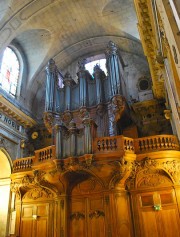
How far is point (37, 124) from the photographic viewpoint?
14.9 metres

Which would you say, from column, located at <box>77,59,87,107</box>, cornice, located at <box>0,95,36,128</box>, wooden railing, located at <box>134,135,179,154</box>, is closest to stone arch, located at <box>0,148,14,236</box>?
cornice, located at <box>0,95,36,128</box>

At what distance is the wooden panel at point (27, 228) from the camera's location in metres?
11.0

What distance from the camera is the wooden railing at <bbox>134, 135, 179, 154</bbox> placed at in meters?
9.91

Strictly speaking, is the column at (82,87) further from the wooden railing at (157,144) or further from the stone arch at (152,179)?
the stone arch at (152,179)

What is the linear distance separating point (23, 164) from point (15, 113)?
3.10 metres

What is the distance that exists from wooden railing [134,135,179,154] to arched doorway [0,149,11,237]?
6857mm

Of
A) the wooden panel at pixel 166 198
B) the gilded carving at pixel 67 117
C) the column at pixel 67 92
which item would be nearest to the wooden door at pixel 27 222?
the gilded carving at pixel 67 117

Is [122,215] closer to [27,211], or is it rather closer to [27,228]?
[27,228]

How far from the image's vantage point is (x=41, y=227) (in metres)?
11.0

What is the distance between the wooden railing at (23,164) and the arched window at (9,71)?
440 cm

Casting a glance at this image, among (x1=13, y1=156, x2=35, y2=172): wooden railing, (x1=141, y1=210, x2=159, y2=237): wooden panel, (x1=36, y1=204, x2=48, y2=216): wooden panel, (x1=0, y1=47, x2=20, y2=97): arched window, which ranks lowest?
(x1=141, y1=210, x2=159, y2=237): wooden panel

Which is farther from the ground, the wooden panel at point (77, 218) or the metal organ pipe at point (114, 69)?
the metal organ pipe at point (114, 69)

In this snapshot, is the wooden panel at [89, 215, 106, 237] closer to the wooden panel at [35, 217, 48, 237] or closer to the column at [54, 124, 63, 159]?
the wooden panel at [35, 217, 48, 237]

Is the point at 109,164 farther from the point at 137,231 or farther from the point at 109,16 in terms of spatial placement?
the point at 109,16
